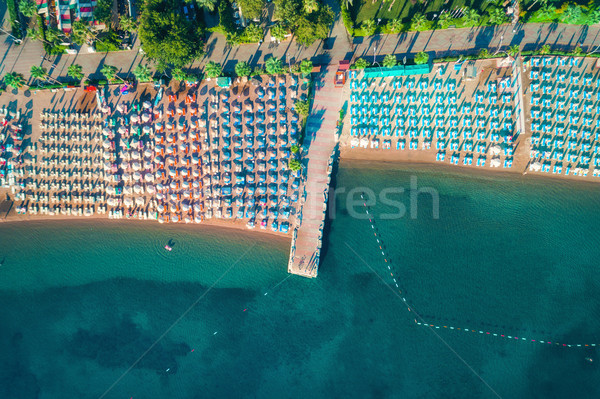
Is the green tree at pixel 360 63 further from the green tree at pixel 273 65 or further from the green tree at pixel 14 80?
→ the green tree at pixel 14 80

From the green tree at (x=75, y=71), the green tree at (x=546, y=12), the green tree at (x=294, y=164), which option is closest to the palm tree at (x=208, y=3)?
the green tree at (x=75, y=71)

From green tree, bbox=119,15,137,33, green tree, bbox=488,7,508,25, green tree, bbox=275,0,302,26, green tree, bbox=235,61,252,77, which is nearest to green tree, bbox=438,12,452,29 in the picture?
green tree, bbox=488,7,508,25

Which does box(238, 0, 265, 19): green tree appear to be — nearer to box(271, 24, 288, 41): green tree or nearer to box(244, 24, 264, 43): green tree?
box(244, 24, 264, 43): green tree

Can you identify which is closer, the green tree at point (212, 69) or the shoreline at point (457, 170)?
the green tree at point (212, 69)

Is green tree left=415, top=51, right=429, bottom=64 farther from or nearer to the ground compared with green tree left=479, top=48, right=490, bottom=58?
nearer to the ground

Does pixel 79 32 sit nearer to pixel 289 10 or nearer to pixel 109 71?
pixel 109 71

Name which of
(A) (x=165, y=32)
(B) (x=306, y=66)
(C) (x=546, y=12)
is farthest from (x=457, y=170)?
(A) (x=165, y=32)
